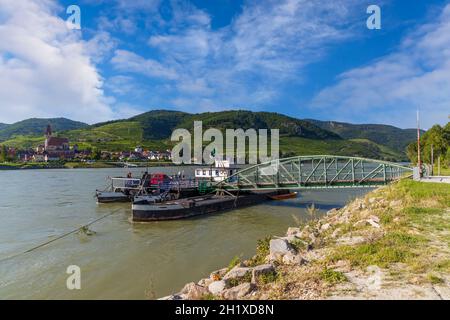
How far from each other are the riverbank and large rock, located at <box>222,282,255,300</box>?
0.01 metres

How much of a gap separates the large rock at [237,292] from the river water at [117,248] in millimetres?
3905

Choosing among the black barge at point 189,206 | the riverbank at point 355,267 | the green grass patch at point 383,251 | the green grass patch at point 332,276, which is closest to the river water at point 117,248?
the black barge at point 189,206

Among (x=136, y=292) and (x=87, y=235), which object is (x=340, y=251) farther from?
(x=87, y=235)

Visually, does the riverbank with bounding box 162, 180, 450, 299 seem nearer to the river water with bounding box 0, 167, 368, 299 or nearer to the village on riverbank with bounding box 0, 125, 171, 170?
the river water with bounding box 0, 167, 368, 299

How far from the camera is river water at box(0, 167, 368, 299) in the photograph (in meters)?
14.5

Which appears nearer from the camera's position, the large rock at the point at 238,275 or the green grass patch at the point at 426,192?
the large rock at the point at 238,275

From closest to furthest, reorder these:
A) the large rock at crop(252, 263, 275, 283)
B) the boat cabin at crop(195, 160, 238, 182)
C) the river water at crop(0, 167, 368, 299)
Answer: the large rock at crop(252, 263, 275, 283) < the river water at crop(0, 167, 368, 299) < the boat cabin at crop(195, 160, 238, 182)

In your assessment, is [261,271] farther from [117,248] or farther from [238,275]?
[117,248]

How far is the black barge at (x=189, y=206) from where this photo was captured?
29375 millimetres

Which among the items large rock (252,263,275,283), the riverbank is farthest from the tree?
large rock (252,263,275,283)

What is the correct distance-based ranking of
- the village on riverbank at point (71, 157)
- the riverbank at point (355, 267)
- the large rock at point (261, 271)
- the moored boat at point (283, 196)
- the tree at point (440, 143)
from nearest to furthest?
the riverbank at point (355, 267) → the large rock at point (261, 271) → the moored boat at point (283, 196) → the tree at point (440, 143) → the village on riverbank at point (71, 157)

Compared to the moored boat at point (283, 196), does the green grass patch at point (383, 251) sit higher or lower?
higher

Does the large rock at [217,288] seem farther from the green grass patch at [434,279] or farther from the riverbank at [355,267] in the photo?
the green grass patch at [434,279]
